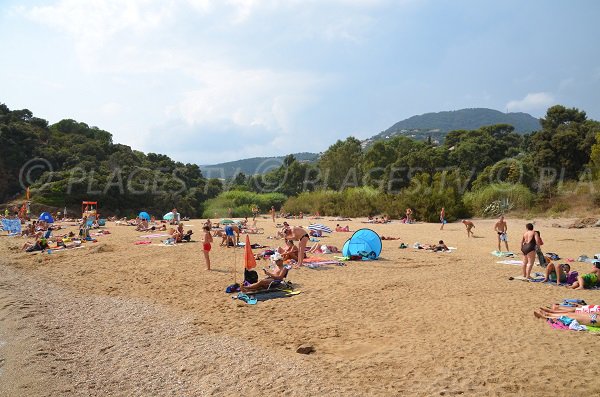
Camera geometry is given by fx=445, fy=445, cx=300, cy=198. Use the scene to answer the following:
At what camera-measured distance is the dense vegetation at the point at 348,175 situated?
30.9 m

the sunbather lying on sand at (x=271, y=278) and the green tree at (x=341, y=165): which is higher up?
the green tree at (x=341, y=165)

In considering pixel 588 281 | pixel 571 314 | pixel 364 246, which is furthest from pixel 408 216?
pixel 571 314

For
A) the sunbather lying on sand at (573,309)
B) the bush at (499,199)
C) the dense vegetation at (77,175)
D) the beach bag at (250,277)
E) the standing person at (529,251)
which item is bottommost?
the sunbather lying on sand at (573,309)

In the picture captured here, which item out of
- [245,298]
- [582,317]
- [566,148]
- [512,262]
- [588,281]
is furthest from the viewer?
[566,148]

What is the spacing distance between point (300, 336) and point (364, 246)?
7203 mm

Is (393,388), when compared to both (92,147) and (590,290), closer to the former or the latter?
(590,290)

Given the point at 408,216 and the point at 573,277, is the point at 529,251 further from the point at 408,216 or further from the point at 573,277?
the point at 408,216

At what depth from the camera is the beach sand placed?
4824mm

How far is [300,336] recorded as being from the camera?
21.1 ft

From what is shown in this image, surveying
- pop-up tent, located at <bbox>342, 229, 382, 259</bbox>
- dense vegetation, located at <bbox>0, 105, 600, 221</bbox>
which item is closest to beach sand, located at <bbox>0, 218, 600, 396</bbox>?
pop-up tent, located at <bbox>342, 229, 382, 259</bbox>

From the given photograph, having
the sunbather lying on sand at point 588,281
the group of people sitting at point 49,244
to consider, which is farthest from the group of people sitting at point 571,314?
the group of people sitting at point 49,244

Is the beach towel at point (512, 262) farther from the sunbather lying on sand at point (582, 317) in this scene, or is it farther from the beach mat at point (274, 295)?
the beach mat at point (274, 295)

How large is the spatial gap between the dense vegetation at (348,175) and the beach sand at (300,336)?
2033 cm

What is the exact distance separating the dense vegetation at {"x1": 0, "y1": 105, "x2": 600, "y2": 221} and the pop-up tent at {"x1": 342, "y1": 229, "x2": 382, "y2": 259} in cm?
1859
